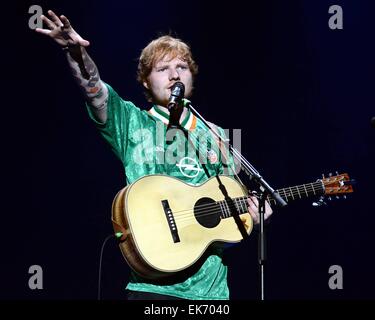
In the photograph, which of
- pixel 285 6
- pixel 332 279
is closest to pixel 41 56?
pixel 285 6

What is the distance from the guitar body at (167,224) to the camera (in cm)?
282

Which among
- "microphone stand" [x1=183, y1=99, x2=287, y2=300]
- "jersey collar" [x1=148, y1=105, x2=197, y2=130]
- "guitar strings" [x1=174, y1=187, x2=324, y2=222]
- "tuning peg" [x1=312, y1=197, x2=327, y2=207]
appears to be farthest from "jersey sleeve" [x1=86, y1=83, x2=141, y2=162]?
"tuning peg" [x1=312, y1=197, x2=327, y2=207]

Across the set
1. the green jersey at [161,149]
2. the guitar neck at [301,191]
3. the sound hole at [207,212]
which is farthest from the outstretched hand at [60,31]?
the guitar neck at [301,191]

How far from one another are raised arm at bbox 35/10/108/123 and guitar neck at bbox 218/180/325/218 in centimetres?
71

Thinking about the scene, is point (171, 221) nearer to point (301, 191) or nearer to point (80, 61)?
point (301, 191)

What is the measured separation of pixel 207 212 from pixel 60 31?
1.06m

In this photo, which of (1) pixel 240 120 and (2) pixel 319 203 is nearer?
(2) pixel 319 203

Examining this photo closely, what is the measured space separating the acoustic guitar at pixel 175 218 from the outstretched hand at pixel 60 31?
0.68 meters

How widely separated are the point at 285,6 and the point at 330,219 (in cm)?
151

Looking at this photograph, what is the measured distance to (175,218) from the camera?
2961mm

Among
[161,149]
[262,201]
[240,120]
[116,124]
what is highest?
[240,120]

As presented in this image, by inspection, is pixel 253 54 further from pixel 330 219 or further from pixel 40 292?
pixel 40 292

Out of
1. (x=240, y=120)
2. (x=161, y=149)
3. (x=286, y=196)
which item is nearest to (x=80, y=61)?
(x=161, y=149)

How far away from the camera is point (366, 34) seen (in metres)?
4.46
